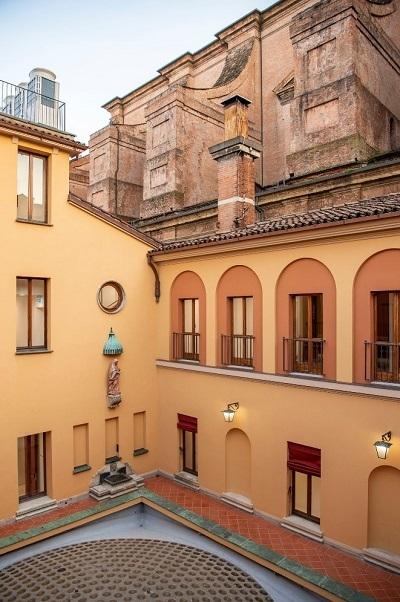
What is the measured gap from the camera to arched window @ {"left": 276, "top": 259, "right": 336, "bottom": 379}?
30.6 ft

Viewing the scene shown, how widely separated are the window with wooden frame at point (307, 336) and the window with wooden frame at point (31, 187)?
6.82 m

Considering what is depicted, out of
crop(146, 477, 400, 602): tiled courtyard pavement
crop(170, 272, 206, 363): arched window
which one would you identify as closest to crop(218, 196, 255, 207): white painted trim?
crop(170, 272, 206, 363): arched window

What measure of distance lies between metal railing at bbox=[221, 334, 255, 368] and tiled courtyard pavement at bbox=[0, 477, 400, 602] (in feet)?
12.4

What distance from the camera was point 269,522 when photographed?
1038 centimetres

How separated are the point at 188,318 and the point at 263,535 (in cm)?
605

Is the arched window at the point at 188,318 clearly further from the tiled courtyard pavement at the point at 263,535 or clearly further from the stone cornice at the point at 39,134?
the stone cornice at the point at 39,134

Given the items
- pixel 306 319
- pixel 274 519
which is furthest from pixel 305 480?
pixel 306 319

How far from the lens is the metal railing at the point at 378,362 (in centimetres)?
852

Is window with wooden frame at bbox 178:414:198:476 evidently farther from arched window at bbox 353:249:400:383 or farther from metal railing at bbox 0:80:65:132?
metal railing at bbox 0:80:65:132

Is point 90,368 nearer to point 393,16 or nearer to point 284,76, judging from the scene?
point 284,76

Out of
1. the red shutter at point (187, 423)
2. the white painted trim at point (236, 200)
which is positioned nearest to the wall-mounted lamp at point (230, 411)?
the red shutter at point (187, 423)

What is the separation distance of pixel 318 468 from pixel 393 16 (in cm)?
1982

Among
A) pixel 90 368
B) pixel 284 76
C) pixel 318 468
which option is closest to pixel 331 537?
pixel 318 468

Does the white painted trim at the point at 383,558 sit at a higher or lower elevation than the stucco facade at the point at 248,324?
lower
